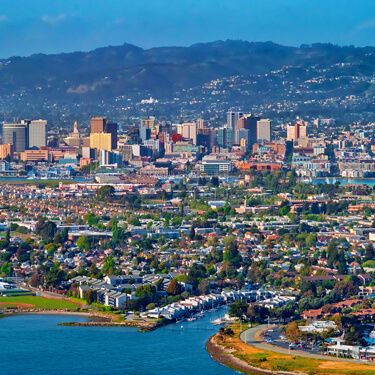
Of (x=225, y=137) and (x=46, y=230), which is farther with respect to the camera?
(x=225, y=137)

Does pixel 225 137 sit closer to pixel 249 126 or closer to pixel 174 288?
pixel 249 126

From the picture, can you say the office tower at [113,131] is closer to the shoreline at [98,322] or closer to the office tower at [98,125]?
the office tower at [98,125]

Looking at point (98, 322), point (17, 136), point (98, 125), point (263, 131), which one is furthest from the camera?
point (263, 131)

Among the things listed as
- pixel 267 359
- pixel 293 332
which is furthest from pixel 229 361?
pixel 293 332

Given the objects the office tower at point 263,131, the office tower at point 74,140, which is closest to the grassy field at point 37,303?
the office tower at point 74,140

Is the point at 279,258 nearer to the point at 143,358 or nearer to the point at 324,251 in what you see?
the point at 324,251

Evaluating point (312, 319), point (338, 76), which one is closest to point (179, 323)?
point (312, 319)

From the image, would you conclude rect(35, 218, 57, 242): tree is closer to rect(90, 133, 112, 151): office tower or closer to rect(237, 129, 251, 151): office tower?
rect(90, 133, 112, 151): office tower
